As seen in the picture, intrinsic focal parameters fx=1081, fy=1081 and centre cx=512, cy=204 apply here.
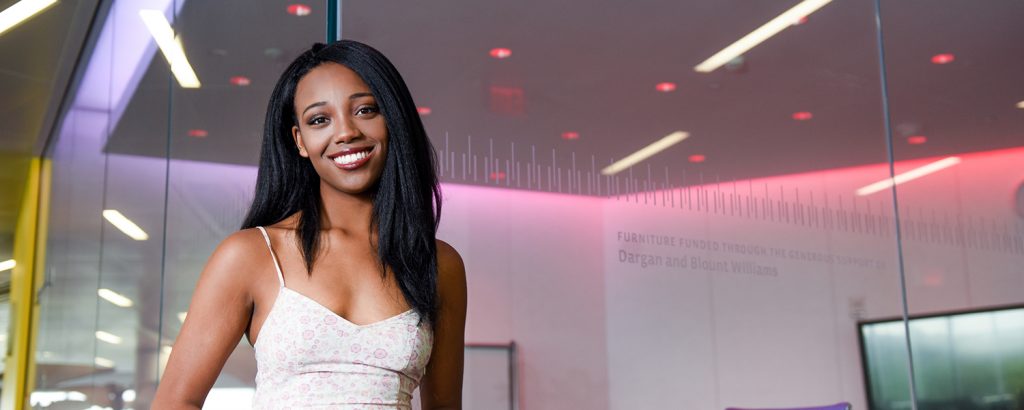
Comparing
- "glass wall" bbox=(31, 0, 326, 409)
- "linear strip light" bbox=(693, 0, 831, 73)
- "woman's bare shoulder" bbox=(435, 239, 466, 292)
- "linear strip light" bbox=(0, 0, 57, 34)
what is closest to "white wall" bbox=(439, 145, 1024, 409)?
"linear strip light" bbox=(693, 0, 831, 73)

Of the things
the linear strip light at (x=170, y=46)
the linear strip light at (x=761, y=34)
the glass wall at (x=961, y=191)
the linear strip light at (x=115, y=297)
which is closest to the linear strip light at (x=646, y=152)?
the linear strip light at (x=761, y=34)

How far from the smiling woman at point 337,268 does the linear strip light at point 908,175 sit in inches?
94.7

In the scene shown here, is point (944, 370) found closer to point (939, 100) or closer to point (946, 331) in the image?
point (946, 331)

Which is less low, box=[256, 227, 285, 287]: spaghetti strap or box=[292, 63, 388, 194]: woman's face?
box=[292, 63, 388, 194]: woman's face

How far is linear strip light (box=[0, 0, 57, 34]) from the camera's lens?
3027mm

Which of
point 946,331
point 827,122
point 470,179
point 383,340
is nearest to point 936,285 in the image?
point 946,331

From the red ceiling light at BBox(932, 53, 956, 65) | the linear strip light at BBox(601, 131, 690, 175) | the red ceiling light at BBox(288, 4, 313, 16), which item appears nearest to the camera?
the red ceiling light at BBox(288, 4, 313, 16)

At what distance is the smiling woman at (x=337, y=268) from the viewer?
125 centimetres

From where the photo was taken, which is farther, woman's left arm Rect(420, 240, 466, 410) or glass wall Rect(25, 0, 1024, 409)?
glass wall Rect(25, 0, 1024, 409)

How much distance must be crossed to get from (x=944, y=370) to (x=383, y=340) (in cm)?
279

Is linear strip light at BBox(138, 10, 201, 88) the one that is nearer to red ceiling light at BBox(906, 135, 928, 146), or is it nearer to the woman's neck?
the woman's neck

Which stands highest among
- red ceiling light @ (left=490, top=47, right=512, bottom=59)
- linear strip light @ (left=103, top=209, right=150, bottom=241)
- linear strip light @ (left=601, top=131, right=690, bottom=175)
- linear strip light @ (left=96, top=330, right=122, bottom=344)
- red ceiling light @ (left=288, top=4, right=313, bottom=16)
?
red ceiling light @ (left=288, top=4, right=313, bottom=16)

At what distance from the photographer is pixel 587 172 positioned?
111 inches

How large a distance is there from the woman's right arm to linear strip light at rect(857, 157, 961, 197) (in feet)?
8.69
